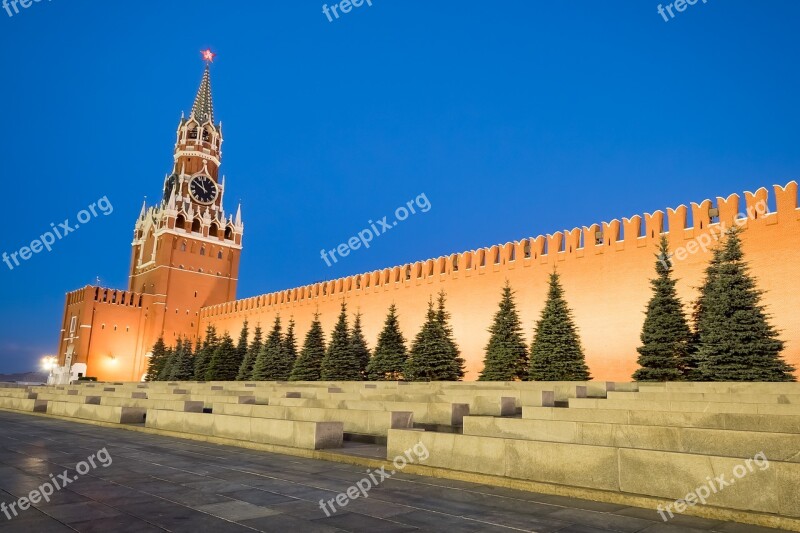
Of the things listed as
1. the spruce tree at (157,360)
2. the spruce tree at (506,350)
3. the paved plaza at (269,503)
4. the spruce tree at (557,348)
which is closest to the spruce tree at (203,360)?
the spruce tree at (157,360)

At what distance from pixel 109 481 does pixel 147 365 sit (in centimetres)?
4123

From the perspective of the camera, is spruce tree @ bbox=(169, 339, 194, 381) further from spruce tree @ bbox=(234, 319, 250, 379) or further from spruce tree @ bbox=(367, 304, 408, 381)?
spruce tree @ bbox=(367, 304, 408, 381)

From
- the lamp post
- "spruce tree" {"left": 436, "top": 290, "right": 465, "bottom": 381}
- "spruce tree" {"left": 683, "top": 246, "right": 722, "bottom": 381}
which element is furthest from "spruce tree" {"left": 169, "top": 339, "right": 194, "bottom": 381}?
"spruce tree" {"left": 683, "top": 246, "right": 722, "bottom": 381}

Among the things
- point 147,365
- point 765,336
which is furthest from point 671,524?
point 147,365

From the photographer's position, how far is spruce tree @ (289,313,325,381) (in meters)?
25.7

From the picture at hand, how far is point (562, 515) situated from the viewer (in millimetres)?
3533

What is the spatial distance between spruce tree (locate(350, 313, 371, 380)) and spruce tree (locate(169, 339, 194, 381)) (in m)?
13.2

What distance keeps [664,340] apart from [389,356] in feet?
35.5

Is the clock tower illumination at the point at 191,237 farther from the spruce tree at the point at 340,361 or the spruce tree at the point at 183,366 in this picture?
the spruce tree at the point at 340,361

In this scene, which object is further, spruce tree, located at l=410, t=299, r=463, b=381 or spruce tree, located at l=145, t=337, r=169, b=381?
spruce tree, located at l=145, t=337, r=169, b=381

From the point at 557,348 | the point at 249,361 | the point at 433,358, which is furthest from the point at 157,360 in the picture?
the point at 557,348

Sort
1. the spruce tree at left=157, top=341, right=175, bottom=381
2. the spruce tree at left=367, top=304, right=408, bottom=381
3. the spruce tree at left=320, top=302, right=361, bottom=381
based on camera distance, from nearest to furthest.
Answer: the spruce tree at left=367, top=304, right=408, bottom=381, the spruce tree at left=320, top=302, right=361, bottom=381, the spruce tree at left=157, top=341, right=175, bottom=381

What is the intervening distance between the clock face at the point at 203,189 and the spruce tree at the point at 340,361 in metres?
27.4

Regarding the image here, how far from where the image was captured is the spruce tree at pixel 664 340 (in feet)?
48.2
